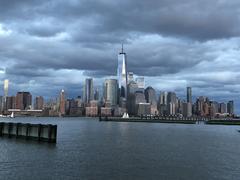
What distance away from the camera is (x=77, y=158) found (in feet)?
178

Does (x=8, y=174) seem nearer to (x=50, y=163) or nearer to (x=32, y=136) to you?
(x=50, y=163)

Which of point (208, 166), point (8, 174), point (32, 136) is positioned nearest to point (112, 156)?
point (208, 166)

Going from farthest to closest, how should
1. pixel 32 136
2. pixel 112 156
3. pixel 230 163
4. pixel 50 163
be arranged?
pixel 32 136, pixel 112 156, pixel 230 163, pixel 50 163

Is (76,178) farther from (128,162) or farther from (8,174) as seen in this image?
(128,162)

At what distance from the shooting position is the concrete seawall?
254 ft

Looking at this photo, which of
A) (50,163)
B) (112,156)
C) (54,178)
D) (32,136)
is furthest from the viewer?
(32,136)

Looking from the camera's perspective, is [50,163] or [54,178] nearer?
[54,178]

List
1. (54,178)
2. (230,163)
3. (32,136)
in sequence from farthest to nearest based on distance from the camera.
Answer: (32,136) → (230,163) → (54,178)

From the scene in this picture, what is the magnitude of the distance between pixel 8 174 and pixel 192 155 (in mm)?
32428

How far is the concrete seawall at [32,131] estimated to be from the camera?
77375 mm

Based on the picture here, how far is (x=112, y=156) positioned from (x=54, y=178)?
1947 cm

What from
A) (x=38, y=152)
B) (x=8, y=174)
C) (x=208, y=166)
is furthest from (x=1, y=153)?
(x=208, y=166)

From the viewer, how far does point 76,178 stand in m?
39.1

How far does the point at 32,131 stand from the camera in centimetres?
8350
